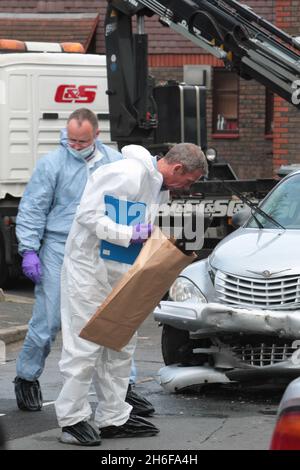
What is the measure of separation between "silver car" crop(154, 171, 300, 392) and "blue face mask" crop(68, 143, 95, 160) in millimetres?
1306

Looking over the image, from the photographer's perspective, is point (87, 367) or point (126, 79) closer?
point (87, 367)

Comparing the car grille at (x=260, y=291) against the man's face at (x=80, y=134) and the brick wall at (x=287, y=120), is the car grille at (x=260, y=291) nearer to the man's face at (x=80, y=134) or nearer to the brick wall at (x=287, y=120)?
the man's face at (x=80, y=134)

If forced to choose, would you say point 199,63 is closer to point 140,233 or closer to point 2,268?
point 2,268

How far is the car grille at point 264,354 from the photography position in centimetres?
859

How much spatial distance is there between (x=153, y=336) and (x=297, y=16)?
9402mm

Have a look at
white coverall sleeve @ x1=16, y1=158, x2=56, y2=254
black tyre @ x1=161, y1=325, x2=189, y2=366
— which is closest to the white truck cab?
black tyre @ x1=161, y1=325, x2=189, y2=366

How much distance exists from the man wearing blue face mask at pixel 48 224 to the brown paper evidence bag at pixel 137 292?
1194mm

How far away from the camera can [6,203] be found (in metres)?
16.3

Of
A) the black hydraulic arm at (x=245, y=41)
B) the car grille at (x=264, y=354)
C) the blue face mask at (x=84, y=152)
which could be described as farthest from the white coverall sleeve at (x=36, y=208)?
the black hydraulic arm at (x=245, y=41)

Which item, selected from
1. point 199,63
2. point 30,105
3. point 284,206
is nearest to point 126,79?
point 30,105

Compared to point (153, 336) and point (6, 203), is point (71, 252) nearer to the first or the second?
point (153, 336)

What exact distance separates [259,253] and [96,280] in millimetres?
2006

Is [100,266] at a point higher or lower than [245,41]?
lower

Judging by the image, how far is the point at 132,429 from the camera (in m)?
7.57
